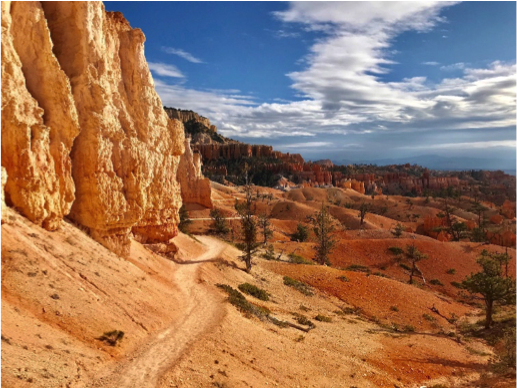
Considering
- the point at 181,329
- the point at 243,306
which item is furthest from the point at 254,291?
the point at 181,329

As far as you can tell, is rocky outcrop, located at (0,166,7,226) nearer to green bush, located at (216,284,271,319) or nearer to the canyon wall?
the canyon wall

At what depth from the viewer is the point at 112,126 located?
15.1 m

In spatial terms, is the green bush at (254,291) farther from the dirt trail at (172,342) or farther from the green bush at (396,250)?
the green bush at (396,250)

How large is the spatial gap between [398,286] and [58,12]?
2736 centimetres

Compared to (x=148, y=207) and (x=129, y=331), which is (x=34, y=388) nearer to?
(x=129, y=331)

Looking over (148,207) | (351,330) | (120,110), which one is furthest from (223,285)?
(120,110)

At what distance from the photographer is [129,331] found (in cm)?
1084

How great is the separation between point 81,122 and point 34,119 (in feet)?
7.43

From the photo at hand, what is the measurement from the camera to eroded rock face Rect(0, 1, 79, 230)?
11.1 m

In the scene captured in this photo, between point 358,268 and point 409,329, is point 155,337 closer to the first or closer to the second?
point 409,329

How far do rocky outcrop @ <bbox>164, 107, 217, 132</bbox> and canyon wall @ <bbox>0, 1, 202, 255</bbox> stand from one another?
152193mm

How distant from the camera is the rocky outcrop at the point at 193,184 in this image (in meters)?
50.7

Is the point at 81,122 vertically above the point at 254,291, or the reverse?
the point at 81,122

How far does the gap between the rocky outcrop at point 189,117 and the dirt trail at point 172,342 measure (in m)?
156
